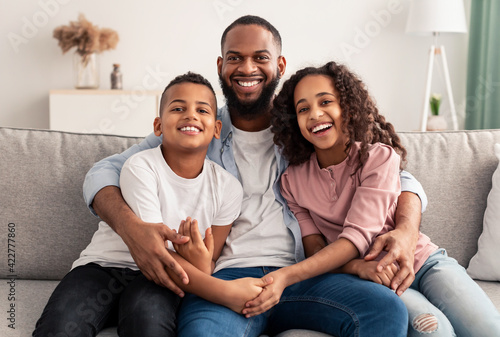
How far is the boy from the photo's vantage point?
1191mm

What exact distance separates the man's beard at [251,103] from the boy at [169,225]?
0.16 m

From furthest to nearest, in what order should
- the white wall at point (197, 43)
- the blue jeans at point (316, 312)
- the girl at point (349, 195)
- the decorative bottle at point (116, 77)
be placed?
the white wall at point (197, 43)
the decorative bottle at point (116, 77)
the girl at point (349, 195)
the blue jeans at point (316, 312)

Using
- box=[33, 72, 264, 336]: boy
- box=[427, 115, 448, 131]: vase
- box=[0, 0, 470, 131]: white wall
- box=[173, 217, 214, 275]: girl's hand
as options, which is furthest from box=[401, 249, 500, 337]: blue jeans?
box=[0, 0, 470, 131]: white wall

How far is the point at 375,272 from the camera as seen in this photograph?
1.26 meters

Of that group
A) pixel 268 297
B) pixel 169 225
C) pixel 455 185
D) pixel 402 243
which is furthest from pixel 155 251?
pixel 455 185

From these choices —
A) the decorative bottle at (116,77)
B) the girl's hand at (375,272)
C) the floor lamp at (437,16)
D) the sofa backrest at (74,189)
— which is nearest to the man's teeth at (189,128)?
the sofa backrest at (74,189)

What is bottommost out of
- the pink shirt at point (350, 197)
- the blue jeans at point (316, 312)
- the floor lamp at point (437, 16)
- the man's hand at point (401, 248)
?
the blue jeans at point (316, 312)

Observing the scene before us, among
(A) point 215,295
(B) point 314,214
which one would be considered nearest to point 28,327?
(A) point 215,295

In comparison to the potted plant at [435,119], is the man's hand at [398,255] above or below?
below

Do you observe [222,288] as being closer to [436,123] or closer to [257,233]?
[257,233]

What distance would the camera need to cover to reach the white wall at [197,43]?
4.03 meters

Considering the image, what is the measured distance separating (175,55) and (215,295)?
10.6 ft

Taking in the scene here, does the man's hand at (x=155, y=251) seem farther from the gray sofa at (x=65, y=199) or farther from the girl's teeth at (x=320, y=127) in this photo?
the girl's teeth at (x=320, y=127)

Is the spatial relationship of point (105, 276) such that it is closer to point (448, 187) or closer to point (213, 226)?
point (213, 226)
